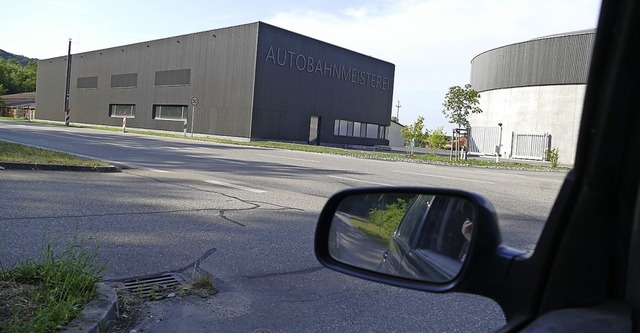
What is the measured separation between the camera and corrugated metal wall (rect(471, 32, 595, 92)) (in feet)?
88.6

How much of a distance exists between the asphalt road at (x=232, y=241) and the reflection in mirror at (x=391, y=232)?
175cm

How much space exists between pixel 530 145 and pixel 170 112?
1086 inches

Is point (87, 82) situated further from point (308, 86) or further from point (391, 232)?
point (391, 232)

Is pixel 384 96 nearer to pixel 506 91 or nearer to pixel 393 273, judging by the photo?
pixel 506 91

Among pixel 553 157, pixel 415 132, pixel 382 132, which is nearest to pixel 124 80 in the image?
pixel 382 132

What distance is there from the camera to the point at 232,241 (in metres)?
5.75

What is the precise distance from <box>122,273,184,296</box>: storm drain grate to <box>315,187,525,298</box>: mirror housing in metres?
2.54

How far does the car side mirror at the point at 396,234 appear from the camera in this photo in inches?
64.5

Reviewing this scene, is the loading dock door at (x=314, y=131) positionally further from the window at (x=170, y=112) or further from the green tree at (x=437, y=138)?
the green tree at (x=437, y=138)

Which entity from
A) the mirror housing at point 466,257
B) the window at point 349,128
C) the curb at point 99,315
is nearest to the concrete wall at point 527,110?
the window at point 349,128

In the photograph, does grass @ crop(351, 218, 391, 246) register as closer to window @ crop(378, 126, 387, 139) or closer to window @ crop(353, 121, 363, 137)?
window @ crop(353, 121, 363, 137)

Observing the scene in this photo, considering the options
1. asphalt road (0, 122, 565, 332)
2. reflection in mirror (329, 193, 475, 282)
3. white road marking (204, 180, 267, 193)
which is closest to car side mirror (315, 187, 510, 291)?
reflection in mirror (329, 193, 475, 282)

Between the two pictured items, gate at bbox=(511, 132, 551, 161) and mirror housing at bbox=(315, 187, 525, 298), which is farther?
gate at bbox=(511, 132, 551, 161)

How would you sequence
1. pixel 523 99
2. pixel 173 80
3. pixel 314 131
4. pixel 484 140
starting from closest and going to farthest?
pixel 523 99, pixel 484 140, pixel 314 131, pixel 173 80
